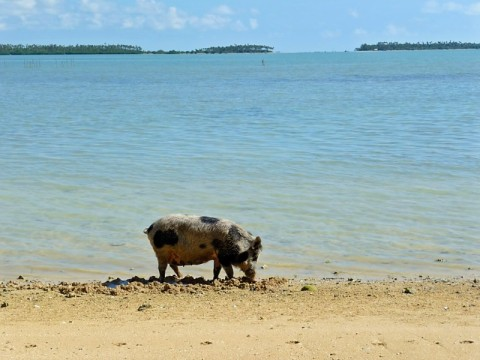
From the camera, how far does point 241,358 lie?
710cm

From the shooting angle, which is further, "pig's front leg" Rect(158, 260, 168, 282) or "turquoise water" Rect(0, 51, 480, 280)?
"turquoise water" Rect(0, 51, 480, 280)

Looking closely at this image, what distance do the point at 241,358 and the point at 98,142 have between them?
21.1m

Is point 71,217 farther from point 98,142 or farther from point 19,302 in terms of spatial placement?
point 98,142

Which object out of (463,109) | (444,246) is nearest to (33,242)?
(444,246)

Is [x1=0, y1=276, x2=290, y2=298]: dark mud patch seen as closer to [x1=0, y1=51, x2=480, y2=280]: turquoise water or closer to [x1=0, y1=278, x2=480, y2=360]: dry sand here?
[x1=0, y1=278, x2=480, y2=360]: dry sand

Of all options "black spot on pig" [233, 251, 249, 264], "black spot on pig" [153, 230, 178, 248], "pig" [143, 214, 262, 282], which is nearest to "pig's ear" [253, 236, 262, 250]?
"pig" [143, 214, 262, 282]

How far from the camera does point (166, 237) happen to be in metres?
10.4

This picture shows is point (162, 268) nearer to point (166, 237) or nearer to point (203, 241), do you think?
point (166, 237)

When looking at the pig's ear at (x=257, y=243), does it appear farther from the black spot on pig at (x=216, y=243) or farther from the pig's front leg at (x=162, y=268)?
the pig's front leg at (x=162, y=268)

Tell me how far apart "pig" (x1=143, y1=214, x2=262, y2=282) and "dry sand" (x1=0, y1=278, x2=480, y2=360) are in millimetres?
326

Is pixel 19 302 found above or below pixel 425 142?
below

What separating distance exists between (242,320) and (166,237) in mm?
2177

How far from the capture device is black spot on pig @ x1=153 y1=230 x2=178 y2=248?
1038cm

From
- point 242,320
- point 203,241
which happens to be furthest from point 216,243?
point 242,320
